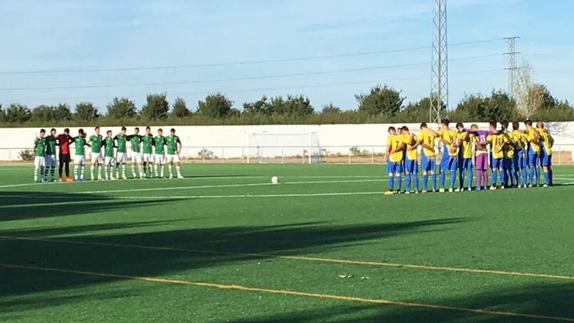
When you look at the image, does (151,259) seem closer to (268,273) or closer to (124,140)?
(268,273)

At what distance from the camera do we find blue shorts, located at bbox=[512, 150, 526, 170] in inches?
1180

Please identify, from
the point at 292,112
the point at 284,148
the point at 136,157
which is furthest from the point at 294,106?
the point at 136,157

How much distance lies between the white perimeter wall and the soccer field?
5258 centimetres

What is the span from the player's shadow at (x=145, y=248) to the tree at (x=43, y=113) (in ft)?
293

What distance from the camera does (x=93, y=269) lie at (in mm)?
12125

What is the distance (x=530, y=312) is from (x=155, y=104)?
332ft

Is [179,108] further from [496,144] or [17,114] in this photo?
[496,144]

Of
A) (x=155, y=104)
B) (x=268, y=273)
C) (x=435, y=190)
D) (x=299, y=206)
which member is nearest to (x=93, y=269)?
(x=268, y=273)

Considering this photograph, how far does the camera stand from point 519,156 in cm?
3030

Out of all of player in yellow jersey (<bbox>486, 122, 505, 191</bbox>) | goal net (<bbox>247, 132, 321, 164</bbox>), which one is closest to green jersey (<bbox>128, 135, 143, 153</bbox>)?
player in yellow jersey (<bbox>486, 122, 505, 191</bbox>)

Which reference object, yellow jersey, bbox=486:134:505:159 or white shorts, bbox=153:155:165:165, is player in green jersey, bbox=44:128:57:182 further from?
yellow jersey, bbox=486:134:505:159

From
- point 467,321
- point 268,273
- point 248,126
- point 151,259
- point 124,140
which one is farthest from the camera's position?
point 248,126

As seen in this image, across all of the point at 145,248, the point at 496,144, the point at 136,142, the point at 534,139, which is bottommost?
the point at 145,248

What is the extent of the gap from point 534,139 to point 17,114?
81.4 meters
